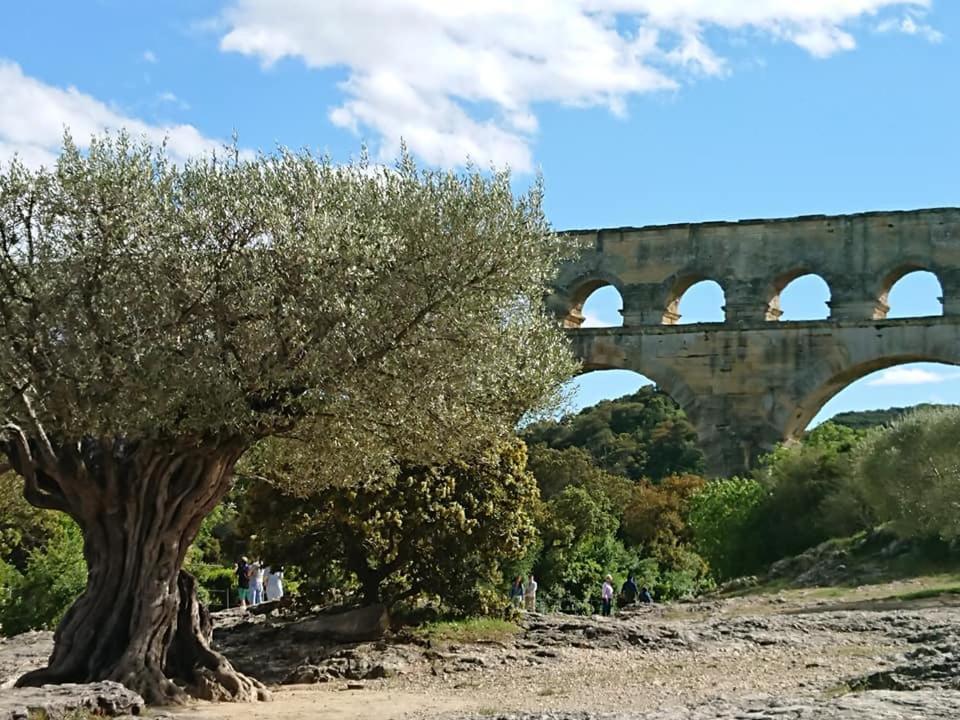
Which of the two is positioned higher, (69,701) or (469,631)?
(469,631)

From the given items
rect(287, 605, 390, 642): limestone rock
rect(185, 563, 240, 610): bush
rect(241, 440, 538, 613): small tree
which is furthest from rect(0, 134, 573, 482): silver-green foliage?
rect(185, 563, 240, 610): bush

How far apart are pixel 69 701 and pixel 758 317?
2547 centimetres

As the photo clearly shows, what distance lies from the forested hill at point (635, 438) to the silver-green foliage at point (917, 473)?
2618cm

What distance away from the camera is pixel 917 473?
2623 centimetres

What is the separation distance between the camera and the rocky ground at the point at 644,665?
39.9 ft

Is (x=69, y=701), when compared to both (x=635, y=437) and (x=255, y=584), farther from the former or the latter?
(x=635, y=437)

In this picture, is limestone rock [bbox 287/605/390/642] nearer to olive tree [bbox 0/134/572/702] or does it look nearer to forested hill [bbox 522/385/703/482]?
olive tree [bbox 0/134/572/702]

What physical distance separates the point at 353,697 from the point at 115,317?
214 inches

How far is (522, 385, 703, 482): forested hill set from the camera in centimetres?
5831

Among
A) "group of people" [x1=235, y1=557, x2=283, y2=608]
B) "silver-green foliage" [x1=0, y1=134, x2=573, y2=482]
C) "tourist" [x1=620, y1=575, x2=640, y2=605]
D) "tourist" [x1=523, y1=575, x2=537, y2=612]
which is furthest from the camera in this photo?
"tourist" [x1=620, y1=575, x2=640, y2=605]

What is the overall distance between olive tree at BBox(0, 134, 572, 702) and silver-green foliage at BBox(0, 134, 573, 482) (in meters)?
0.02

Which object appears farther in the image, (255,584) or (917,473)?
(255,584)

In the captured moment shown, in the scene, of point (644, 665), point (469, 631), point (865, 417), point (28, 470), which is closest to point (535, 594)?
point (469, 631)

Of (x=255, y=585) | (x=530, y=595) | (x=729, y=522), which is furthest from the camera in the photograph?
(x=729, y=522)
